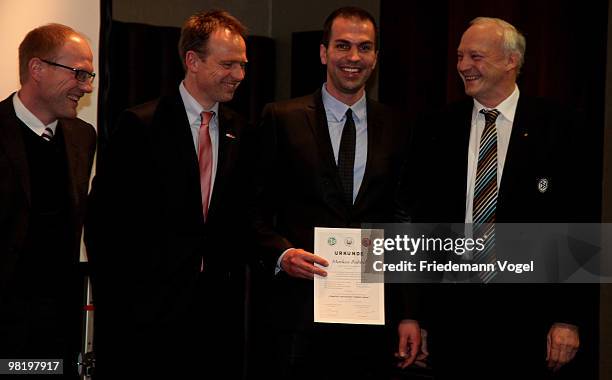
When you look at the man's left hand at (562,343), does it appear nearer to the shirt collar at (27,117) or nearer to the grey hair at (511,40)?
the grey hair at (511,40)

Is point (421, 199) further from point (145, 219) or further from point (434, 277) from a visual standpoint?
point (145, 219)

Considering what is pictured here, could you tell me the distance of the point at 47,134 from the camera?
3.40 m

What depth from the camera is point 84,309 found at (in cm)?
400

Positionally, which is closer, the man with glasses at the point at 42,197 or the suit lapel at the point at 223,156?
the man with glasses at the point at 42,197

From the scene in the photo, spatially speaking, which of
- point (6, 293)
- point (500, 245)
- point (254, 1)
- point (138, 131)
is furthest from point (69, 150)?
point (254, 1)

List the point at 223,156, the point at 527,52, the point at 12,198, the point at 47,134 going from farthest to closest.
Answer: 1. the point at 527,52
2. the point at 223,156
3. the point at 47,134
4. the point at 12,198

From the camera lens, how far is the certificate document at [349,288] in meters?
3.29

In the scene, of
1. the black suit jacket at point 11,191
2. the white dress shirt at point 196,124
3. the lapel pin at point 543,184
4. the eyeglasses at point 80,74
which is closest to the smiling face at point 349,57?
the white dress shirt at point 196,124

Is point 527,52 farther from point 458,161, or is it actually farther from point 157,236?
point 157,236

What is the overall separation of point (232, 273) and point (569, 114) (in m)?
1.45

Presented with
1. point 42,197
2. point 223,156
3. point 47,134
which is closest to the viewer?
point 42,197

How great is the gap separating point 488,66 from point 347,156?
64cm

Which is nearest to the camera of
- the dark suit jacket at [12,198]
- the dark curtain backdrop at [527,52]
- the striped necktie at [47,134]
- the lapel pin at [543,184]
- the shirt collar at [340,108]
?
the dark suit jacket at [12,198]

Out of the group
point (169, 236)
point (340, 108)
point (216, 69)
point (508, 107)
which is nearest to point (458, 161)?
point (508, 107)
